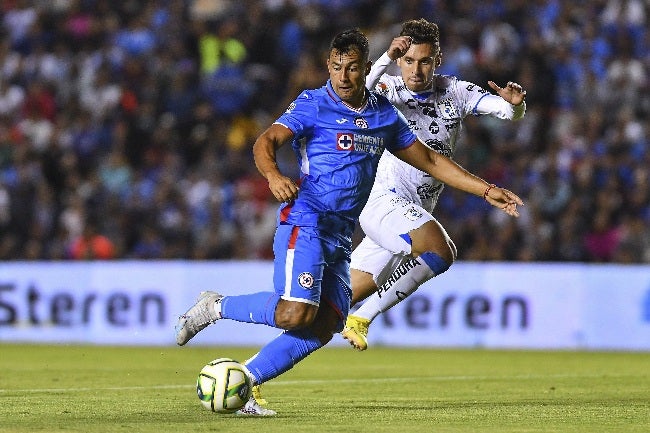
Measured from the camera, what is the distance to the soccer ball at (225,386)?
779 centimetres

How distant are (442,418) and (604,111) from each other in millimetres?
11714

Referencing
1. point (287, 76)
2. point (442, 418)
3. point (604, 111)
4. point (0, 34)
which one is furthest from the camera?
point (0, 34)

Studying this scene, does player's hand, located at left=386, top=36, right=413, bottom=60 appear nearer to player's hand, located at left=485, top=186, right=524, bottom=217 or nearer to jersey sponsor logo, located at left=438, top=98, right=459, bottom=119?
jersey sponsor logo, located at left=438, top=98, right=459, bottom=119

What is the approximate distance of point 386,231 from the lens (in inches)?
392

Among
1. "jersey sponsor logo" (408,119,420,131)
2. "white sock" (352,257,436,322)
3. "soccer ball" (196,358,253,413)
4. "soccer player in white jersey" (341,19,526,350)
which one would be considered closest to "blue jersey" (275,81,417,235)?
"soccer ball" (196,358,253,413)

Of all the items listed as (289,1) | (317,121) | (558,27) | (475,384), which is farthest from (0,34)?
(317,121)

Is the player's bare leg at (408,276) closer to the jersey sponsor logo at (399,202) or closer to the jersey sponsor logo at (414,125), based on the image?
the jersey sponsor logo at (399,202)

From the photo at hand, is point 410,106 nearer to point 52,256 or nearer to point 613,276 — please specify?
point 613,276

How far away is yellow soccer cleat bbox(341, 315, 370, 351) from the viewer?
1004 cm

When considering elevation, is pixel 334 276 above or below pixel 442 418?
above

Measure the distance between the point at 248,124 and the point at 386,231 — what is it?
1061 cm

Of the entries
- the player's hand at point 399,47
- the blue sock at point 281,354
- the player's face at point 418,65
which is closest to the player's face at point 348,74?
the player's hand at point 399,47

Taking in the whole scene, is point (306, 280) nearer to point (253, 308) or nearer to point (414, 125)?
point (253, 308)

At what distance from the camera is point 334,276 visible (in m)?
8.27
